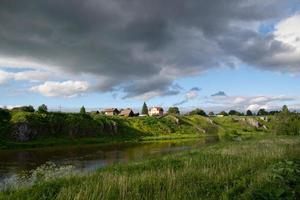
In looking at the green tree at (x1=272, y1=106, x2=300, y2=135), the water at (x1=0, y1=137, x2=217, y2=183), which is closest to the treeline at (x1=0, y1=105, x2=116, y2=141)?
the water at (x1=0, y1=137, x2=217, y2=183)

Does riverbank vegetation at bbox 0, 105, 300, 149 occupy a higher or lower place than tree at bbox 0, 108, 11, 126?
lower

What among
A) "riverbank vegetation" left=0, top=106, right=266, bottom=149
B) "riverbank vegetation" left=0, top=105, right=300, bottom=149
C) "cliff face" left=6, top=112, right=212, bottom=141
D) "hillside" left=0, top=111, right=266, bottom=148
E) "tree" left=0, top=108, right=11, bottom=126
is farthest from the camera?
"tree" left=0, top=108, right=11, bottom=126

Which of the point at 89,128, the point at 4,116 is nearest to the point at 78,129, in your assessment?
the point at 89,128

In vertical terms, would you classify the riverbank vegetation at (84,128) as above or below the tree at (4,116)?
below

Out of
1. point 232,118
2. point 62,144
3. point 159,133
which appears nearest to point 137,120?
point 159,133

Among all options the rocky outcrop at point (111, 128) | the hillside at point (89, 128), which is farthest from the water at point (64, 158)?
the rocky outcrop at point (111, 128)

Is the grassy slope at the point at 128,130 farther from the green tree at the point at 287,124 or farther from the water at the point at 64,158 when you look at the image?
the green tree at the point at 287,124

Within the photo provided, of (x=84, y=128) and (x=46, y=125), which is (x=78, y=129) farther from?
(x=46, y=125)

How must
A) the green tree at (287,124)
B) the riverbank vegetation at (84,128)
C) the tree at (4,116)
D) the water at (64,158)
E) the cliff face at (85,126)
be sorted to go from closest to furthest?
the water at (64,158)
the riverbank vegetation at (84,128)
the cliff face at (85,126)
the tree at (4,116)
the green tree at (287,124)

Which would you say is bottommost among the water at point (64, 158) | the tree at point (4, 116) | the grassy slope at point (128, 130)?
the water at point (64, 158)

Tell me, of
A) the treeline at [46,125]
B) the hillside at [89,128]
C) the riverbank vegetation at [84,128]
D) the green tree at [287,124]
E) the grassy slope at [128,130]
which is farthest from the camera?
the green tree at [287,124]

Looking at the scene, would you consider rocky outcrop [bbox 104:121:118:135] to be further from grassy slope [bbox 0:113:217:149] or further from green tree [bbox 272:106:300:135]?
green tree [bbox 272:106:300:135]

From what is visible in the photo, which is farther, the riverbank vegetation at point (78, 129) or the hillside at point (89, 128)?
the hillside at point (89, 128)

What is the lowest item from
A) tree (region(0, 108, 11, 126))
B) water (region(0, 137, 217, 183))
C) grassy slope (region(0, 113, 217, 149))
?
water (region(0, 137, 217, 183))
